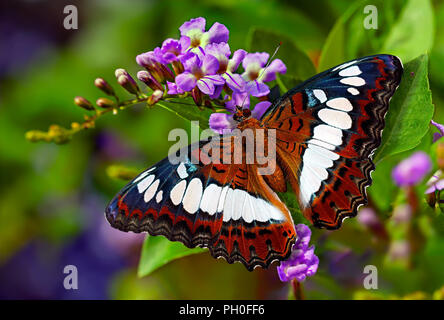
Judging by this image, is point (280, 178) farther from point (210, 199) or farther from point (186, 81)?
point (186, 81)

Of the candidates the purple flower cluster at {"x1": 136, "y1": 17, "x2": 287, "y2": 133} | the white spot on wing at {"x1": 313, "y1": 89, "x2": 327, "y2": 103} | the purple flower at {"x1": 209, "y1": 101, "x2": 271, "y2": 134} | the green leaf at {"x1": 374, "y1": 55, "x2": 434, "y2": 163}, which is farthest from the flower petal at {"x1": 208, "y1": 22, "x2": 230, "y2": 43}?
the green leaf at {"x1": 374, "y1": 55, "x2": 434, "y2": 163}

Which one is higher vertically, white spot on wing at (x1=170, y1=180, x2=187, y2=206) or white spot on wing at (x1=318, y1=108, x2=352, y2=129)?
white spot on wing at (x1=318, y1=108, x2=352, y2=129)

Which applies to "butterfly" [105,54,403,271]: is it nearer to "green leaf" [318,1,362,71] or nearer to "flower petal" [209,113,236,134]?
"flower petal" [209,113,236,134]

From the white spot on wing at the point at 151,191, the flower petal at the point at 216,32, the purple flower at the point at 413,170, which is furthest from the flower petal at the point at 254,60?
the purple flower at the point at 413,170

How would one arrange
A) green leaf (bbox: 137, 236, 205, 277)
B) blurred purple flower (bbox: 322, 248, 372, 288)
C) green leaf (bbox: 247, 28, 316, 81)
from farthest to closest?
blurred purple flower (bbox: 322, 248, 372, 288)
green leaf (bbox: 247, 28, 316, 81)
green leaf (bbox: 137, 236, 205, 277)


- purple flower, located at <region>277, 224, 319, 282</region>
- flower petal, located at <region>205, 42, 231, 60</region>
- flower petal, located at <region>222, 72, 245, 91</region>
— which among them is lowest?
purple flower, located at <region>277, 224, 319, 282</region>
